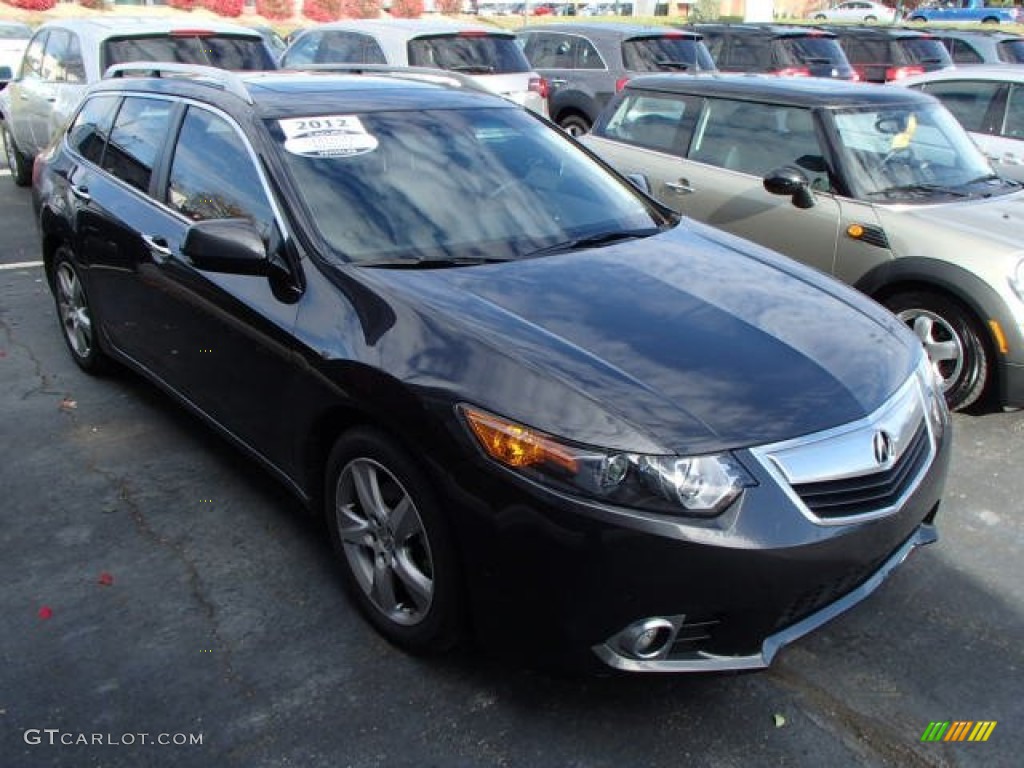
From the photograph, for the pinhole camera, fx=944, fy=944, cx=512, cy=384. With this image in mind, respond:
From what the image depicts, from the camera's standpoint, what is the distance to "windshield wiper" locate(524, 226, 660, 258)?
3.33 m

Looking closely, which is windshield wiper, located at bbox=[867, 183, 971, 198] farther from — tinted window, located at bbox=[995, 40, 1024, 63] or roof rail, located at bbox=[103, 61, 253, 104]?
tinted window, located at bbox=[995, 40, 1024, 63]

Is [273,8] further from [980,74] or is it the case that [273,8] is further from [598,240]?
[598,240]

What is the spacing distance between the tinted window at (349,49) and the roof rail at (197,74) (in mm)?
5892

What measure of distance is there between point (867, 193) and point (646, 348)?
3242mm

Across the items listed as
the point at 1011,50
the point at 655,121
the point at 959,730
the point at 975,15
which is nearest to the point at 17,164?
the point at 655,121

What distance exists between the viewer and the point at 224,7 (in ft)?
136

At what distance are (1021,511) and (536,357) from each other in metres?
→ 2.51

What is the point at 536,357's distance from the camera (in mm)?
2545

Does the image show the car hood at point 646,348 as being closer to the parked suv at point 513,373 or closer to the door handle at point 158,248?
the parked suv at point 513,373

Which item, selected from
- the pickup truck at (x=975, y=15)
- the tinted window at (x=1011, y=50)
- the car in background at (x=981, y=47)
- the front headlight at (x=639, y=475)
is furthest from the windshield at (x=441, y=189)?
the pickup truck at (x=975, y=15)

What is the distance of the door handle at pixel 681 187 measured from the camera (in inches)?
240

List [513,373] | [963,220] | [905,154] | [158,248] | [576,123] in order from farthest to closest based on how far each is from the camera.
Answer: [576,123] < [905,154] < [963,220] < [158,248] < [513,373]

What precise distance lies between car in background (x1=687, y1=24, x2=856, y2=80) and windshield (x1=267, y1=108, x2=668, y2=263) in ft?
36.5

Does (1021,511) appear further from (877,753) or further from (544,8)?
(544,8)
